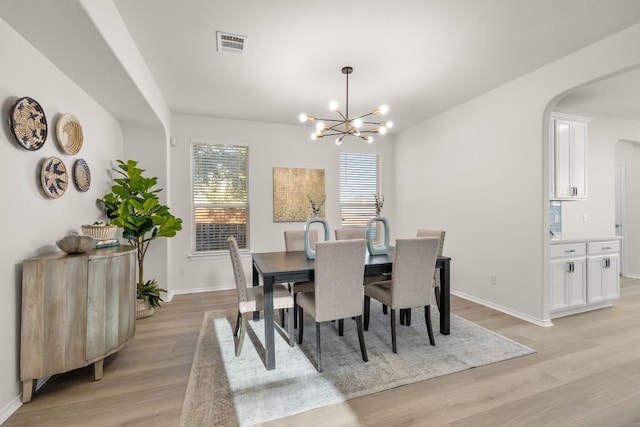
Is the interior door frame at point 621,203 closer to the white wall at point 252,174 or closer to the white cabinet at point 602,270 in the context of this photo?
the white cabinet at point 602,270

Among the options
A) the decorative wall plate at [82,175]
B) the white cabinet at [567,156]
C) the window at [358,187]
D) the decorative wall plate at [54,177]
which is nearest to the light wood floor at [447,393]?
the decorative wall plate at [54,177]

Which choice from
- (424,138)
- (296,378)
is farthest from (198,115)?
(296,378)

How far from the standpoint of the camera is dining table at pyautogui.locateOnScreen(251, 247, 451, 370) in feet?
7.60

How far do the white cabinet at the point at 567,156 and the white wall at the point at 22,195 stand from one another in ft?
16.3

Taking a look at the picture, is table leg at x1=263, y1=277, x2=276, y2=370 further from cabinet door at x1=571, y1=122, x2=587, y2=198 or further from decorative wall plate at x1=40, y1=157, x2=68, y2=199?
cabinet door at x1=571, y1=122, x2=587, y2=198

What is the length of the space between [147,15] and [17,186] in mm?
1505

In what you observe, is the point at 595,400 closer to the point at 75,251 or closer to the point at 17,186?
the point at 75,251

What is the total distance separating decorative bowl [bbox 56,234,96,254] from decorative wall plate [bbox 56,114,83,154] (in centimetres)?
82

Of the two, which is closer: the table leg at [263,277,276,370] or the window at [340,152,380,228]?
the table leg at [263,277,276,370]

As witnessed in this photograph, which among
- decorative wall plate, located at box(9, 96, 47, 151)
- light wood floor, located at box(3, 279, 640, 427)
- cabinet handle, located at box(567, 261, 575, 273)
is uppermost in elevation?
decorative wall plate, located at box(9, 96, 47, 151)

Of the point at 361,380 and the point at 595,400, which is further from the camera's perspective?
the point at 361,380

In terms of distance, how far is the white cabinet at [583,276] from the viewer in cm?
331

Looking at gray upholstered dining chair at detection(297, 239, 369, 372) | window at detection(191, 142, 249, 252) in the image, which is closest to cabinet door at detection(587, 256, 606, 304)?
gray upholstered dining chair at detection(297, 239, 369, 372)

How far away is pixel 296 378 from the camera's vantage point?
218 cm
